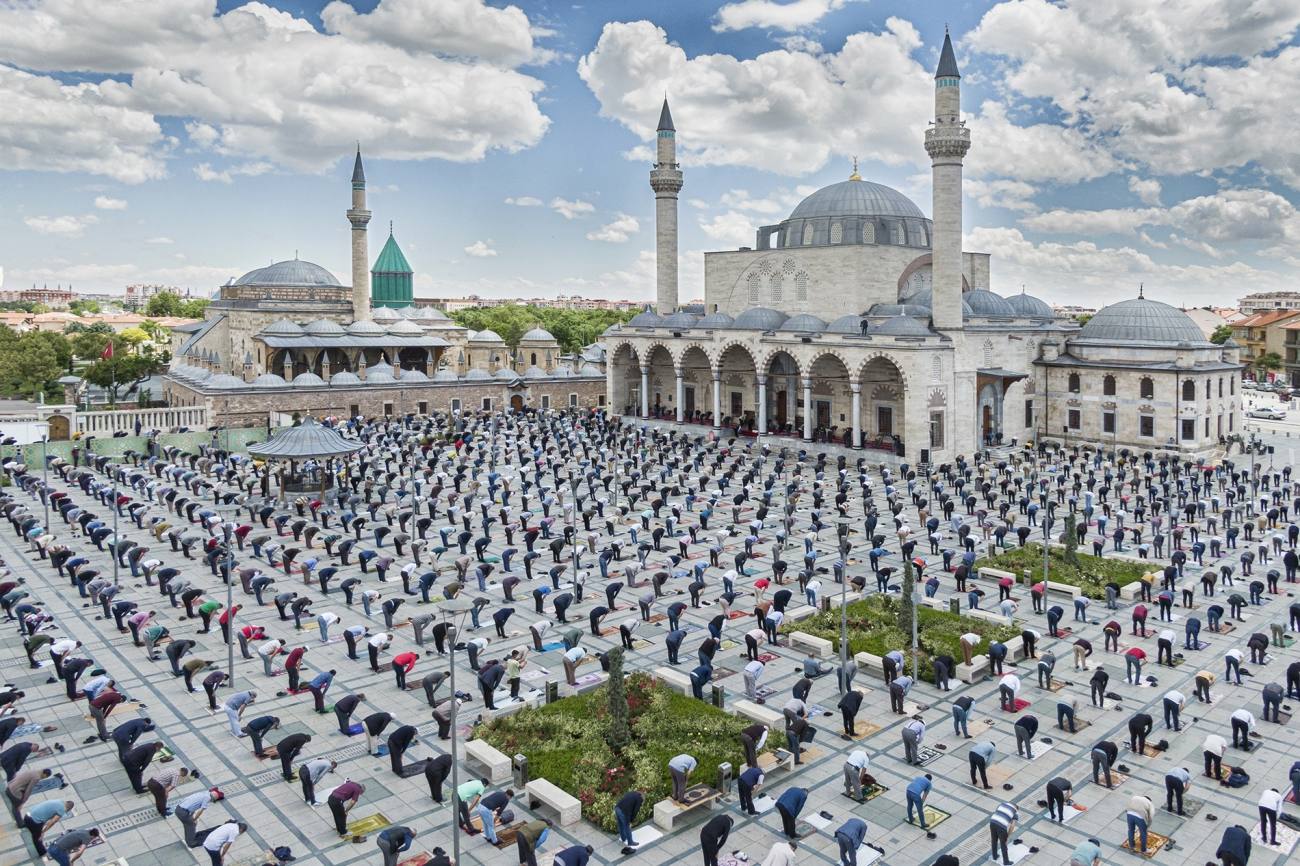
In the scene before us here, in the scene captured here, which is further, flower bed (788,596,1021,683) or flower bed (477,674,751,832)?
flower bed (788,596,1021,683)

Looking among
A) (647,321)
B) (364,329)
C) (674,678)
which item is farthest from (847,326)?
(364,329)

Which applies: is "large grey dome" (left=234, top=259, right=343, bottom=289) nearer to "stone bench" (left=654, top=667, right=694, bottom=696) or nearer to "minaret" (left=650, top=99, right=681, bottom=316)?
"minaret" (left=650, top=99, right=681, bottom=316)

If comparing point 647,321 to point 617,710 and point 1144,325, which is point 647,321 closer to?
point 1144,325

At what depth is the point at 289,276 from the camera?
225ft

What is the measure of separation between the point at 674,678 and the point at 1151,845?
24.8ft

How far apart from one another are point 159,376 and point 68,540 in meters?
46.4

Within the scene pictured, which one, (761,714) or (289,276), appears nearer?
(761,714)

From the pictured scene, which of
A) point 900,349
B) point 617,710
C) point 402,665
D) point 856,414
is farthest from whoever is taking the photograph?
point 856,414

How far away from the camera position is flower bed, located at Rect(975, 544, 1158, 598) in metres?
21.4

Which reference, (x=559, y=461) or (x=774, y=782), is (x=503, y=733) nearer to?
(x=774, y=782)

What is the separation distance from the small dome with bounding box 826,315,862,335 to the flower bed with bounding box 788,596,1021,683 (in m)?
24.6

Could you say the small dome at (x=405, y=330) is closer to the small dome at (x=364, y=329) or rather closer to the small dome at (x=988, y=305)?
the small dome at (x=364, y=329)

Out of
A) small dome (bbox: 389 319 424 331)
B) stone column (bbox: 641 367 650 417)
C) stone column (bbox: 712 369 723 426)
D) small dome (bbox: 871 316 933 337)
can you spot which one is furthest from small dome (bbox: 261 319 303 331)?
small dome (bbox: 871 316 933 337)

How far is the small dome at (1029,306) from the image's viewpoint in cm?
5003
